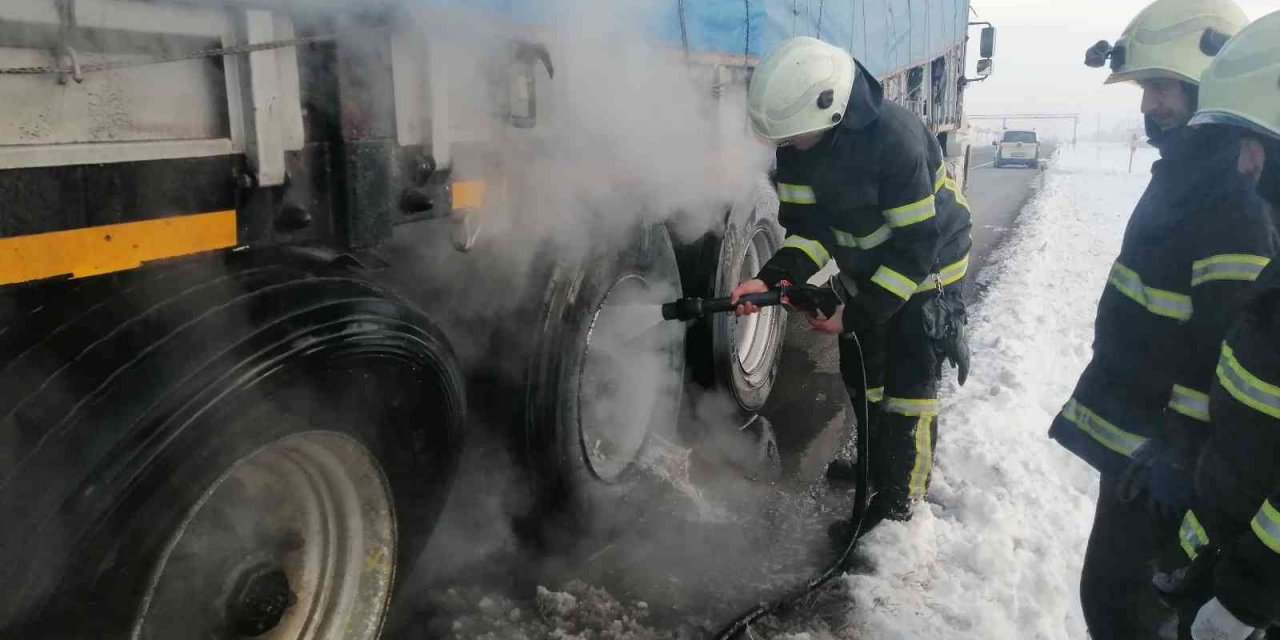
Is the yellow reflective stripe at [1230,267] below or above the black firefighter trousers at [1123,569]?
above

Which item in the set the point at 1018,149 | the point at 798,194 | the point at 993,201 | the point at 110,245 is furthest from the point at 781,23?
the point at 1018,149

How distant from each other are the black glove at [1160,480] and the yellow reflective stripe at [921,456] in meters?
1.24

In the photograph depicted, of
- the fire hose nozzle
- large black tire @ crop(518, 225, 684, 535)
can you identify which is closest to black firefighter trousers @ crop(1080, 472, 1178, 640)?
the fire hose nozzle

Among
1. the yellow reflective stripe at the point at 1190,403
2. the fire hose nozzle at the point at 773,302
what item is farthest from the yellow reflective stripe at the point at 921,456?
the yellow reflective stripe at the point at 1190,403

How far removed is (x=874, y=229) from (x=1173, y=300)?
1213 mm

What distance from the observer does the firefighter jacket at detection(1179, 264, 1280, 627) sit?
1399mm

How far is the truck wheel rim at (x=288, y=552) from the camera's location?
1.75 m

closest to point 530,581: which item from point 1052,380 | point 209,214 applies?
point 209,214

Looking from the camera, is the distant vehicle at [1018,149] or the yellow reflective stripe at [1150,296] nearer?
the yellow reflective stripe at [1150,296]

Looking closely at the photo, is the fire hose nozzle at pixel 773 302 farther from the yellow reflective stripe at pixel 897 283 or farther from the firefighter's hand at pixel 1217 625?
the firefighter's hand at pixel 1217 625

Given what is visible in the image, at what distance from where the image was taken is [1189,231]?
75.2 inches

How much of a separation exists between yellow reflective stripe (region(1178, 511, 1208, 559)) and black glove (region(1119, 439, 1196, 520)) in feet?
0.41

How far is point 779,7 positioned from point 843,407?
2221 mm

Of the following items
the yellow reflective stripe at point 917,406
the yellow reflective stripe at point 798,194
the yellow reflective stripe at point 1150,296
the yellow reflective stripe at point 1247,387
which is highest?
the yellow reflective stripe at point 798,194
